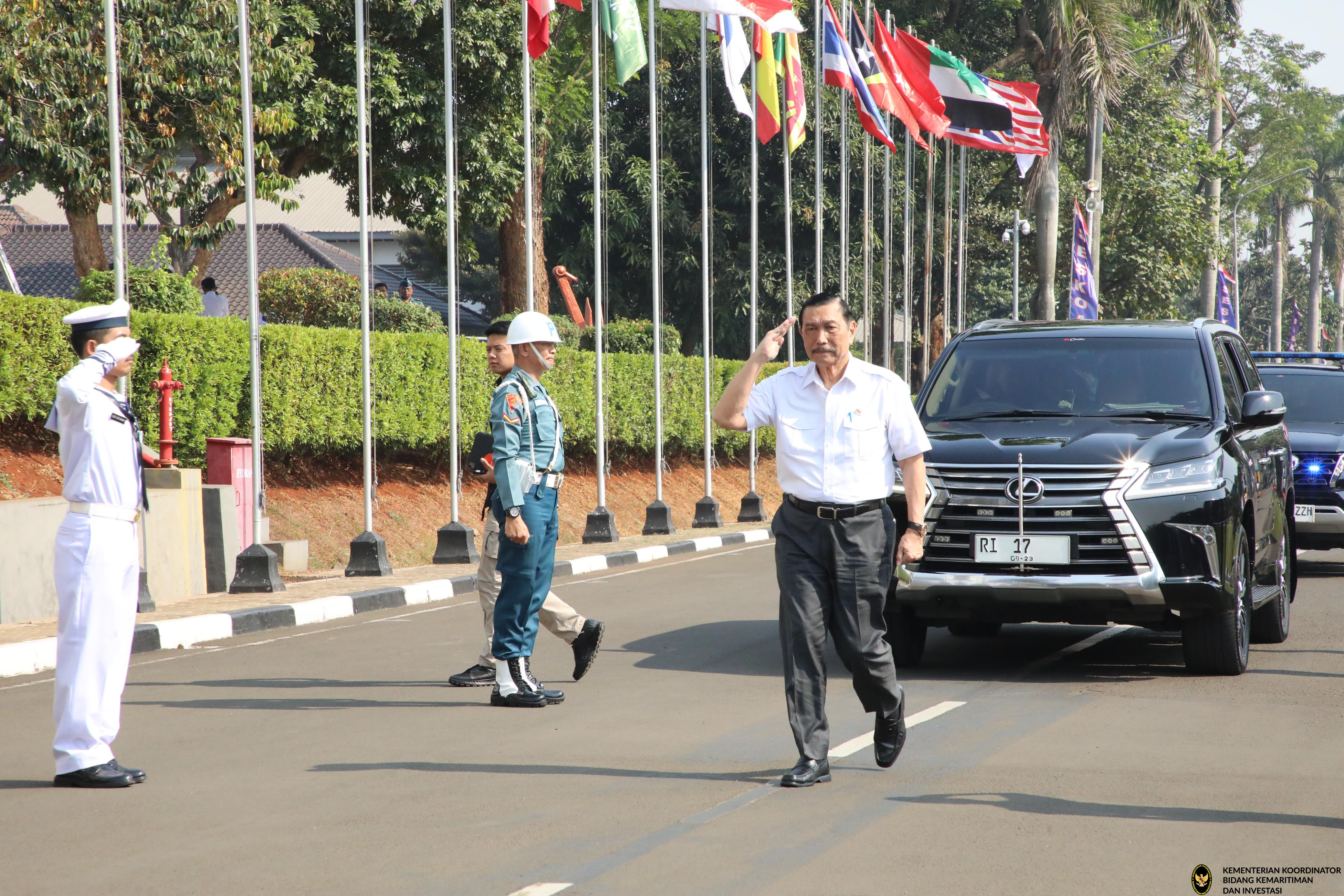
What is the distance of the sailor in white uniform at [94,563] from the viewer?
611cm

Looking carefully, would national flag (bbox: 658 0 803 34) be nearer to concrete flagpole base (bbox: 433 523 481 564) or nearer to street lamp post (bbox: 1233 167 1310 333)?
concrete flagpole base (bbox: 433 523 481 564)

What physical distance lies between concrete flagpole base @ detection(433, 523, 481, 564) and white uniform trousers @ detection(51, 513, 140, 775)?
976cm

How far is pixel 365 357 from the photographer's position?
14.8m

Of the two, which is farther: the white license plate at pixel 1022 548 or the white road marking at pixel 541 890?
the white license plate at pixel 1022 548

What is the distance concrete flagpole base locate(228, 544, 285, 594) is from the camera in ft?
42.9

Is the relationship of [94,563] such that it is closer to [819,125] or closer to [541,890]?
[541,890]

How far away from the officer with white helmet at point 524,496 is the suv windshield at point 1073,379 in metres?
2.62

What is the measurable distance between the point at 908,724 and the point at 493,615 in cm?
240

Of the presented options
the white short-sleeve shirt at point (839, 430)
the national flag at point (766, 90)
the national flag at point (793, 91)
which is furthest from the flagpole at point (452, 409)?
the white short-sleeve shirt at point (839, 430)

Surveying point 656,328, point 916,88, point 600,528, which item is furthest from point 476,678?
point 916,88

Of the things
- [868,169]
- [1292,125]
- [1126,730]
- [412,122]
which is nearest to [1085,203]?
[868,169]

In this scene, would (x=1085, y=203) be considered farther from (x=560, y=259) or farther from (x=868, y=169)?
(x=560, y=259)

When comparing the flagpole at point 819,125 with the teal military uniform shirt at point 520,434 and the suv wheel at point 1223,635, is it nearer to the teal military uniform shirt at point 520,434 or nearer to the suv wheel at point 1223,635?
the suv wheel at point 1223,635

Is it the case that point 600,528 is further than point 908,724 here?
Yes
